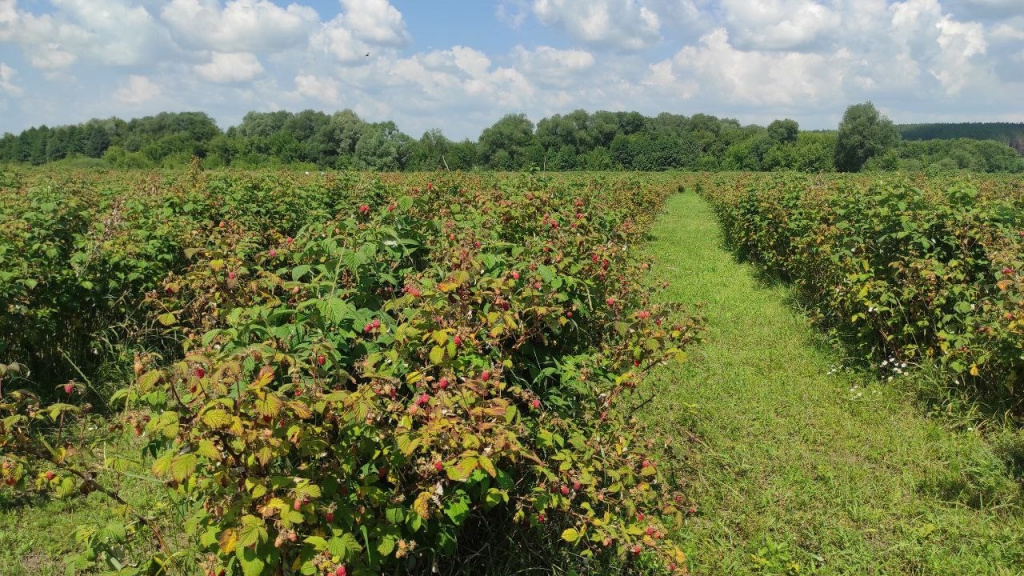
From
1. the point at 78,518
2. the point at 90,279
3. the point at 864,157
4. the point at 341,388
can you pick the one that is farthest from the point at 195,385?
the point at 864,157

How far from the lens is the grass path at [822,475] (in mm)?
3244

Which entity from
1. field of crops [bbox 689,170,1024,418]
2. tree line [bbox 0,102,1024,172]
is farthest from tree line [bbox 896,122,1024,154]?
field of crops [bbox 689,170,1024,418]

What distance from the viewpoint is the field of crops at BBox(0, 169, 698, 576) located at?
1.68 m

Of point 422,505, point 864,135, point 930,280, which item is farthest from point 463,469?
point 864,135

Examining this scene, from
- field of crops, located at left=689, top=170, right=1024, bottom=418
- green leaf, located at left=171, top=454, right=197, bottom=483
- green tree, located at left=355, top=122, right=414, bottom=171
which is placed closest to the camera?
green leaf, located at left=171, top=454, right=197, bottom=483

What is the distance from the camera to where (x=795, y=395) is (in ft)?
17.2

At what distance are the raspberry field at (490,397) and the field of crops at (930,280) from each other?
0.03m

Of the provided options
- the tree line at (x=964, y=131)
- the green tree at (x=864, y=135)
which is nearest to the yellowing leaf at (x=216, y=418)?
the green tree at (x=864, y=135)

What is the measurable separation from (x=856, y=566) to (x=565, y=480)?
5.98 ft

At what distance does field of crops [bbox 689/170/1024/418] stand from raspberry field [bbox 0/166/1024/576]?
3 centimetres

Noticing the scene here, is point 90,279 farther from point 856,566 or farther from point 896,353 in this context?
point 896,353

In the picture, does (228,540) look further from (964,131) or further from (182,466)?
(964,131)

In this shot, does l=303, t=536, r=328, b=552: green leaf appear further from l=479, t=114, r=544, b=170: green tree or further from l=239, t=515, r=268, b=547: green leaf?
l=479, t=114, r=544, b=170: green tree

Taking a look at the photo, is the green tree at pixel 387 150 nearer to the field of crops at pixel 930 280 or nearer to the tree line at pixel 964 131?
the field of crops at pixel 930 280
